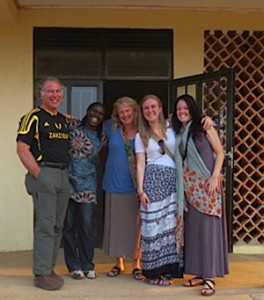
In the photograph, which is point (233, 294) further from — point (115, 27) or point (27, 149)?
point (115, 27)

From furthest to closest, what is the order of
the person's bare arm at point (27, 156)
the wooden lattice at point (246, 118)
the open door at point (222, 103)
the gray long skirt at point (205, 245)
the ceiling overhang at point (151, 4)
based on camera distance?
the wooden lattice at point (246, 118) < the ceiling overhang at point (151, 4) < the open door at point (222, 103) < the gray long skirt at point (205, 245) < the person's bare arm at point (27, 156)

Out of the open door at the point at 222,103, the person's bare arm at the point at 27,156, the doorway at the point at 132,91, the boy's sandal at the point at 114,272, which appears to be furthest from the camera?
the doorway at the point at 132,91

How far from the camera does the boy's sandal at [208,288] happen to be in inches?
152

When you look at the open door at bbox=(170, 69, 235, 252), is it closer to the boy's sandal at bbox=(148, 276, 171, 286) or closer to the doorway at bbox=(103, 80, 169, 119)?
the doorway at bbox=(103, 80, 169, 119)

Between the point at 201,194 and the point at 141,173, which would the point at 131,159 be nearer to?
the point at 141,173

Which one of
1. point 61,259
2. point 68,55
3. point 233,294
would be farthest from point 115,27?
point 233,294

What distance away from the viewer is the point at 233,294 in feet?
12.9

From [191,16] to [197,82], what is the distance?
2.64ft

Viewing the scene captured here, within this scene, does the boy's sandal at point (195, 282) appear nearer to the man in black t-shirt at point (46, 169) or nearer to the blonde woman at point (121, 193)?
the blonde woman at point (121, 193)

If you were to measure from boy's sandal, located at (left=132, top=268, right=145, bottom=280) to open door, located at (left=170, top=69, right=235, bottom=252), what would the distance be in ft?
3.67

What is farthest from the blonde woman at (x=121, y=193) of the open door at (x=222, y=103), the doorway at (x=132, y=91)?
the doorway at (x=132, y=91)

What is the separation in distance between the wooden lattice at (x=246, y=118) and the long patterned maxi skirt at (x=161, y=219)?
1.78m

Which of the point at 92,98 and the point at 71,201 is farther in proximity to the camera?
the point at 92,98

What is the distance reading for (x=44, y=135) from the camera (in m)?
3.85
